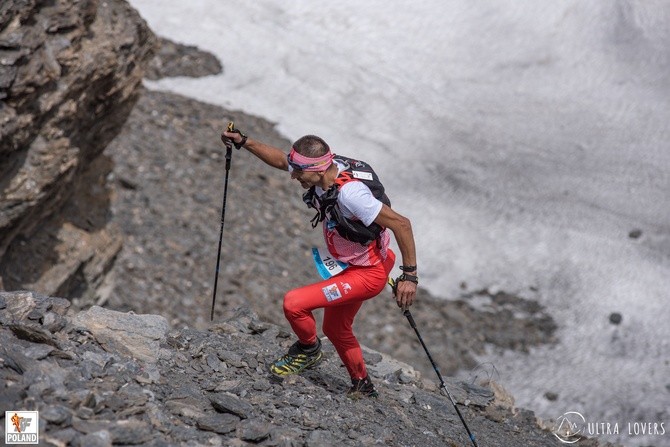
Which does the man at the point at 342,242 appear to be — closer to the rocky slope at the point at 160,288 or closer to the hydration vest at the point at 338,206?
the hydration vest at the point at 338,206

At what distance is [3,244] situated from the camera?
44.4 feet

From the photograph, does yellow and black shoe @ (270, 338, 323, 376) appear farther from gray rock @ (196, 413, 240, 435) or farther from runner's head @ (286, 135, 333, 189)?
runner's head @ (286, 135, 333, 189)

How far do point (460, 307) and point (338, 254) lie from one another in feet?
37.7

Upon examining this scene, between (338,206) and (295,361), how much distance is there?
→ 7.54 feet

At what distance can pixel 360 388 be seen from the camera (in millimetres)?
9500

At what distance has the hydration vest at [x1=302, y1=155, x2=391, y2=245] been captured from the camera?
8.14 m

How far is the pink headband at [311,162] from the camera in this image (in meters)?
8.03

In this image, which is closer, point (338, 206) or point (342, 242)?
point (338, 206)

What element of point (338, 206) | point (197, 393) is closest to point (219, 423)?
point (197, 393)

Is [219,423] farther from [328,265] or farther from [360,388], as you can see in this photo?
[360,388]

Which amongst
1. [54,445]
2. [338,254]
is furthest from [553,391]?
[54,445]

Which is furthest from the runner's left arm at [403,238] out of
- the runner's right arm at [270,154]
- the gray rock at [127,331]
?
the gray rock at [127,331]

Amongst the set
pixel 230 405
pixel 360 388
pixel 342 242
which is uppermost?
pixel 342 242

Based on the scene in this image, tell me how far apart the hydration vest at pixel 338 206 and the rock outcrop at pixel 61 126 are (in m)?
6.42
